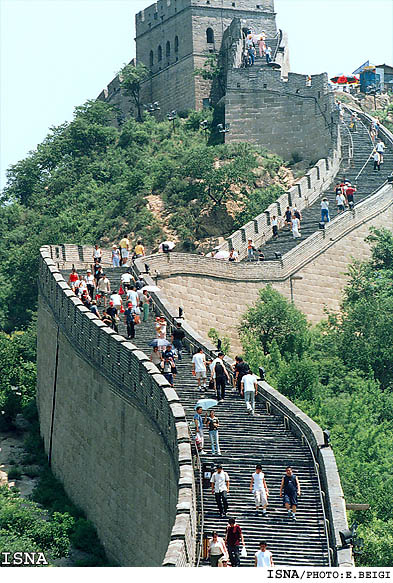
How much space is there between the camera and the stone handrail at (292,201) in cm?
4609

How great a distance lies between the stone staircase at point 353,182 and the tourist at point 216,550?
22.9 metres

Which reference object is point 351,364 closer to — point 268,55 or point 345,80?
point 268,55

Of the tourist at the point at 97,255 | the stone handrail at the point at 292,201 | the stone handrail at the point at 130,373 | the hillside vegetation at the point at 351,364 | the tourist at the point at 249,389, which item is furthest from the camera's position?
the stone handrail at the point at 292,201

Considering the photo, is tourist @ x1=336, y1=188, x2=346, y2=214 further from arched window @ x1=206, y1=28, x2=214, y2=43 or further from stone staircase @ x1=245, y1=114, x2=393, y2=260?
arched window @ x1=206, y1=28, x2=214, y2=43

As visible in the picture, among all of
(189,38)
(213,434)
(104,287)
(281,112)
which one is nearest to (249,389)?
(213,434)

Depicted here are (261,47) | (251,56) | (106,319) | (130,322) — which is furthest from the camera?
(261,47)

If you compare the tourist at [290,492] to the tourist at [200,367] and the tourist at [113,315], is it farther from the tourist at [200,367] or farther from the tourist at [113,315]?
the tourist at [113,315]

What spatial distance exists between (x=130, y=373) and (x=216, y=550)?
10008mm

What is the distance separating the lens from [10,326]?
180 ft

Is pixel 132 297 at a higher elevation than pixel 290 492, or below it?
higher

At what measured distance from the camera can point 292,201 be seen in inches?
1939

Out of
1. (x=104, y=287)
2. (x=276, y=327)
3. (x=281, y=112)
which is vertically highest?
(x=281, y=112)

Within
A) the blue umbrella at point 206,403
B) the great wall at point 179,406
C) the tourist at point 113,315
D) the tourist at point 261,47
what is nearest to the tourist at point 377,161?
the great wall at point 179,406

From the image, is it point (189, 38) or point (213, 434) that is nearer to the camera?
point (213, 434)
